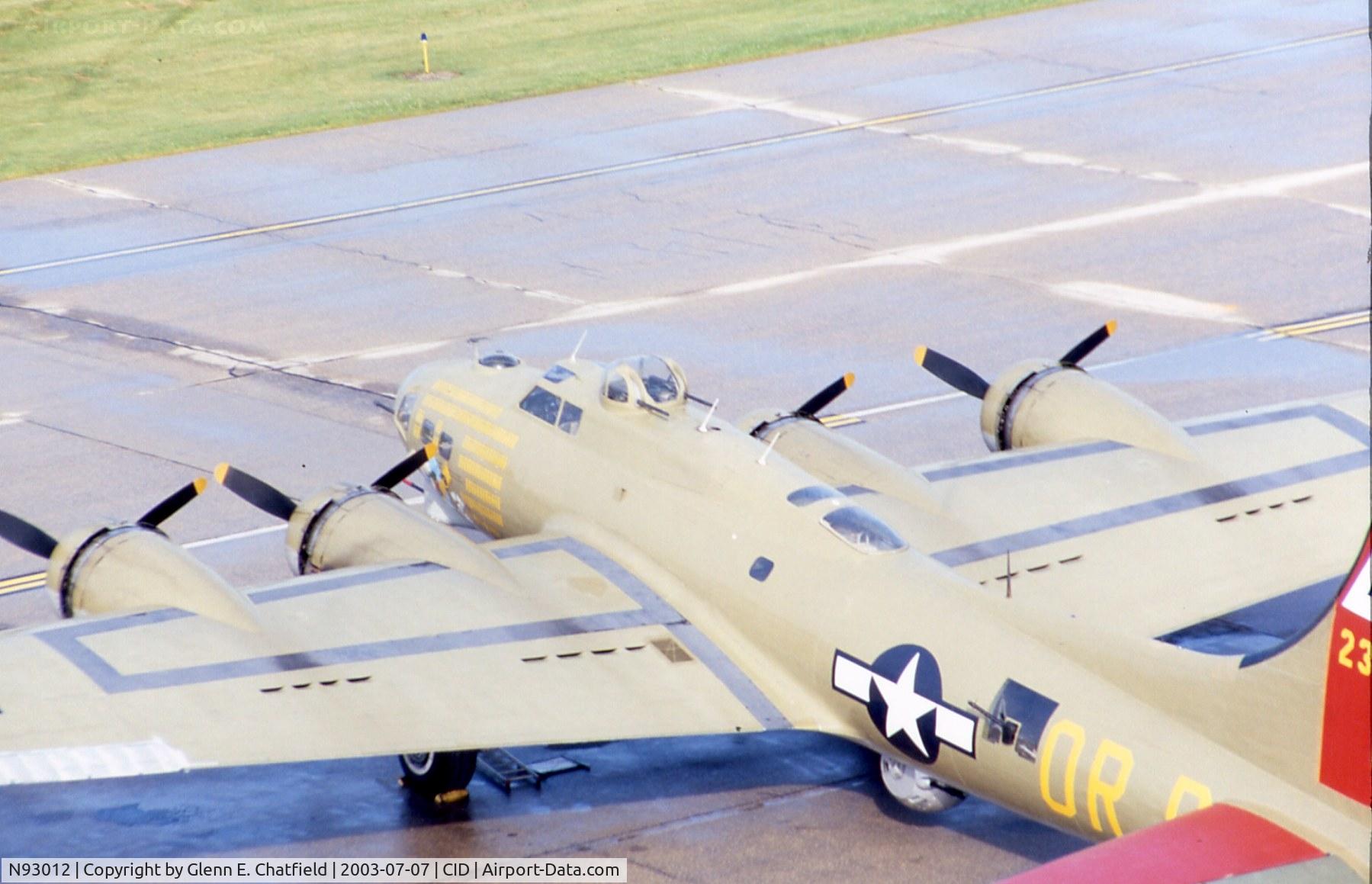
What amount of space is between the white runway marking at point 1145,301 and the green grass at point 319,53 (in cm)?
2188

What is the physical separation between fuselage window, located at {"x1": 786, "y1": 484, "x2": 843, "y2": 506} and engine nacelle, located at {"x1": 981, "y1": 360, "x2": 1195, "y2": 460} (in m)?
5.85

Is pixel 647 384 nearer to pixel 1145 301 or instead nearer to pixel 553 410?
pixel 553 410

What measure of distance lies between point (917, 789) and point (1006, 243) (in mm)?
22457

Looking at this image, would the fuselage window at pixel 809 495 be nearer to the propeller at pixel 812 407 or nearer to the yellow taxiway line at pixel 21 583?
the propeller at pixel 812 407

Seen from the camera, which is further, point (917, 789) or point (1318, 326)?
point (1318, 326)

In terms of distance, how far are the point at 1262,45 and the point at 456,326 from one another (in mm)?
30320

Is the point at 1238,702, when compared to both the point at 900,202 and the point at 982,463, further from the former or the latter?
the point at 900,202

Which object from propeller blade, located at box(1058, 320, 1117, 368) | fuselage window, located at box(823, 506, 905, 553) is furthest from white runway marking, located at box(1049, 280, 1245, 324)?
fuselage window, located at box(823, 506, 905, 553)

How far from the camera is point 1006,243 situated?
41312mm

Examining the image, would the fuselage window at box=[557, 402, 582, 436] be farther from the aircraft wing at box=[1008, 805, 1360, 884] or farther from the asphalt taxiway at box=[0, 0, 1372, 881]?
the aircraft wing at box=[1008, 805, 1360, 884]

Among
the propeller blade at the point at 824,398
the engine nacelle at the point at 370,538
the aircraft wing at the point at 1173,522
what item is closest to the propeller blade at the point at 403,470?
the engine nacelle at the point at 370,538

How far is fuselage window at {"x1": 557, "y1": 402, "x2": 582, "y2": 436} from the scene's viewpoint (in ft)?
79.2

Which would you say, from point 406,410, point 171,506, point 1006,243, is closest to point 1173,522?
point 406,410

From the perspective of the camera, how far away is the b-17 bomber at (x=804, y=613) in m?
17.1
